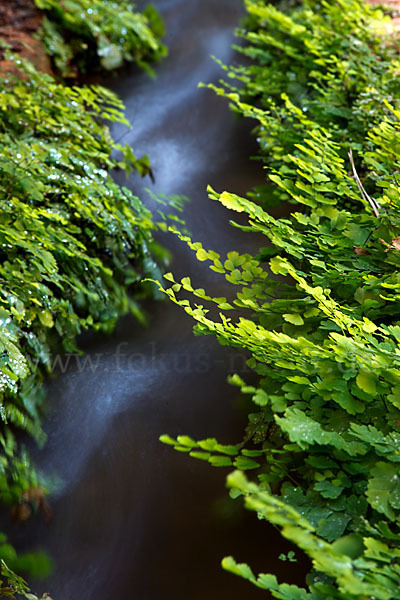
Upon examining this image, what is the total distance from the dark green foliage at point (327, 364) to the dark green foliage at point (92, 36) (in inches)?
99.4

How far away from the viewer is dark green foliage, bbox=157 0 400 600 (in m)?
1.43

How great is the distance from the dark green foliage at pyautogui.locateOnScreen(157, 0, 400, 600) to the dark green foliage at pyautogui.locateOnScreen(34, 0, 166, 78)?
2524 mm

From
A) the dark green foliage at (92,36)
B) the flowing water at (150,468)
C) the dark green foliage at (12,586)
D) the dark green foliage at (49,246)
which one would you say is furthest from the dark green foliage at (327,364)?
the dark green foliage at (92,36)

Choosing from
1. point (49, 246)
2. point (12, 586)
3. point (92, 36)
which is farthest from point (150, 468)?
point (92, 36)

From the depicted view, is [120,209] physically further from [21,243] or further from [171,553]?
[171,553]

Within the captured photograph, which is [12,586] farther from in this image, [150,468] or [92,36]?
[92,36]

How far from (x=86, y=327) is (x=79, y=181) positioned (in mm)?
901

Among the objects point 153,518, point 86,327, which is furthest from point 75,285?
point 153,518

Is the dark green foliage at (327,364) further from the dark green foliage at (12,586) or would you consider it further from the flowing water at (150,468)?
the dark green foliage at (12,586)

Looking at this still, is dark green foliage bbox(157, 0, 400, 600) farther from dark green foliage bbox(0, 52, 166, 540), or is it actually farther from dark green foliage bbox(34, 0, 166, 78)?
dark green foliage bbox(34, 0, 166, 78)

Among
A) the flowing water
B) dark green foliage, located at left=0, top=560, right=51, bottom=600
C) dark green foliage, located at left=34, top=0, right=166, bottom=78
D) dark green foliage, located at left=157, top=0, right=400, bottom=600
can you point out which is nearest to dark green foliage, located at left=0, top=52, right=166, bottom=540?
the flowing water

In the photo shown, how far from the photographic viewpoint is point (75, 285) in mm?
3193

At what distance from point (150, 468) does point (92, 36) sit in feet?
14.3

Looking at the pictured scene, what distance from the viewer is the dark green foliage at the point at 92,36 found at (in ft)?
16.8
